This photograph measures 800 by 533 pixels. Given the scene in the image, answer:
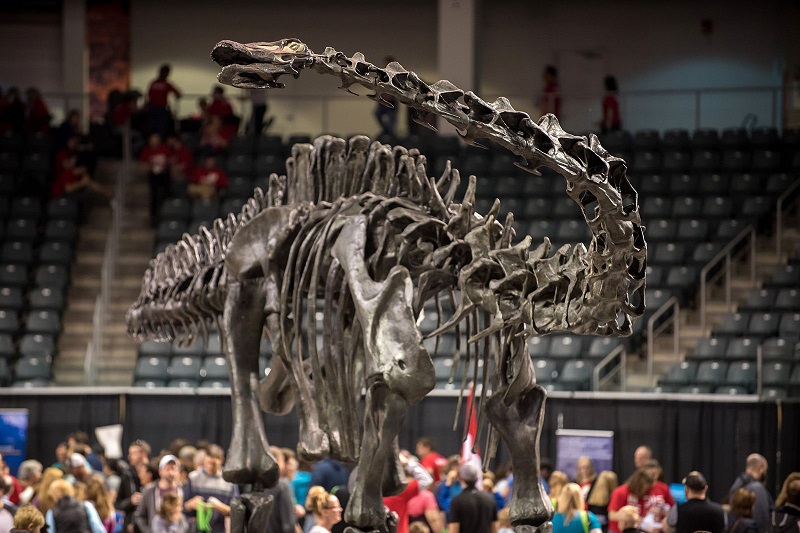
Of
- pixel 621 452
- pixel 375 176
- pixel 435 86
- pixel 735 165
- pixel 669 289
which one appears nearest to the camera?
pixel 435 86

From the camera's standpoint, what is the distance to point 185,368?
1853 centimetres

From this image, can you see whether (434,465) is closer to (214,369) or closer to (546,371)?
(546,371)

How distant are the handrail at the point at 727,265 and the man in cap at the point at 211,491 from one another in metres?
8.01

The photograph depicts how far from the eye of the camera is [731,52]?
24.7m

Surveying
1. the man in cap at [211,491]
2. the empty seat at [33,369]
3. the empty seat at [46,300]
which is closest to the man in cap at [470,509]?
the man in cap at [211,491]

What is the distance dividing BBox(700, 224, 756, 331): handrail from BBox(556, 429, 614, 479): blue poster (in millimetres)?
3831

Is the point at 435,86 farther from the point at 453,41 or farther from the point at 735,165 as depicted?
the point at 453,41

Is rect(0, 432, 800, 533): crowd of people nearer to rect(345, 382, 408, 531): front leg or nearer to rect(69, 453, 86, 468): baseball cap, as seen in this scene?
rect(69, 453, 86, 468): baseball cap

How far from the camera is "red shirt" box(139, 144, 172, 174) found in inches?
870

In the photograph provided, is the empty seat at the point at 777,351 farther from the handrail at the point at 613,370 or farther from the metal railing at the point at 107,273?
the metal railing at the point at 107,273

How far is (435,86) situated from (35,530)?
4.81 m

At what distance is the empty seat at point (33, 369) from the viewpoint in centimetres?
1847

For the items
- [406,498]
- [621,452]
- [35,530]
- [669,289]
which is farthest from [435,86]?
[669,289]

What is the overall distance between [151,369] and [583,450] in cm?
671
